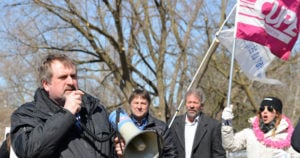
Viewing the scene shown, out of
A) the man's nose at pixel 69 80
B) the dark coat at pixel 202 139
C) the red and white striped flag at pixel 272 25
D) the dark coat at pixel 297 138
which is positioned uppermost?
the red and white striped flag at pixel 272 25

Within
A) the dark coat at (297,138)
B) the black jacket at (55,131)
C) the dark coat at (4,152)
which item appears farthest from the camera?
the dark coat at (4,152)

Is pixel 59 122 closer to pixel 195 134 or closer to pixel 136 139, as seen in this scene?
pixel 136 139

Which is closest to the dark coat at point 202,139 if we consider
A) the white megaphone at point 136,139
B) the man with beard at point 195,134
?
the man with beard at point 195,134

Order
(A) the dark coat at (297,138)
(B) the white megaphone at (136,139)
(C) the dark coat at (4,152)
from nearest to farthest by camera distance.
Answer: (B) the white megaphone at (136,139) → (A) the dark coat at (297,138) → (C) the dark coat at (4,152)

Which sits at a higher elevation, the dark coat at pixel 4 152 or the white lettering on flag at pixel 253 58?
the white lettering on flag at pixel 253 58

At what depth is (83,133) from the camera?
9.05 feet

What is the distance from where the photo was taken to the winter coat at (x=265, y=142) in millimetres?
5699

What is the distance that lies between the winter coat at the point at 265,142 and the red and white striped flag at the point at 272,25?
1.54 metres

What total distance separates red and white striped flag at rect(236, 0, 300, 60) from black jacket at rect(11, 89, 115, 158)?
4.49 metres

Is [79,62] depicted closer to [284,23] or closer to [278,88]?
[284,23]

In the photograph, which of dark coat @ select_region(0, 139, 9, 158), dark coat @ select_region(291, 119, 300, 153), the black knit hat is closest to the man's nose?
dark coat @ select_region(291, 119, 300, 153)

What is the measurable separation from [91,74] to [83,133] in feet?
59.5

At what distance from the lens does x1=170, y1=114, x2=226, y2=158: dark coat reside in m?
6.14

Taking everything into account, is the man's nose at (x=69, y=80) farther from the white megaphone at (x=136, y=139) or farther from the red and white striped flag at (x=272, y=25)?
the red and white striped flag at (x=272, y=25)
